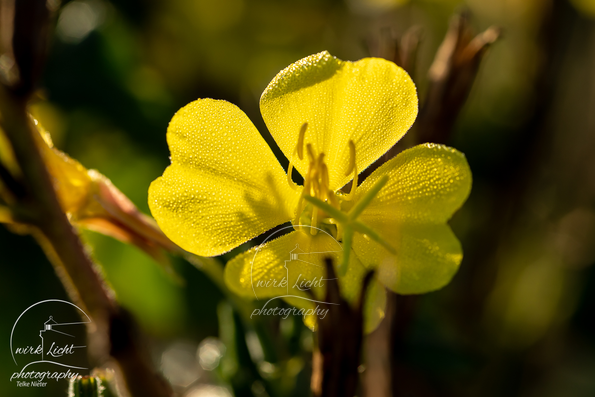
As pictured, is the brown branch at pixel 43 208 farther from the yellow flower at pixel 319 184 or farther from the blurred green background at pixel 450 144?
the blurred green background at pixel 450 144

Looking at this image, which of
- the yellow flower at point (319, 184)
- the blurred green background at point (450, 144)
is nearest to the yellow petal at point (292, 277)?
the yellow flower at point (319, 184)

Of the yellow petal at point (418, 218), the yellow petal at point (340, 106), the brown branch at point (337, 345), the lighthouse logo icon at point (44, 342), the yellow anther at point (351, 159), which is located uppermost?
the yellow petal at point (340, 106)

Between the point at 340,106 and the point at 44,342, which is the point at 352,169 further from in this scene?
the point at 44,342

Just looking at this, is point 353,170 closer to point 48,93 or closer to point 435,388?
point 435,388

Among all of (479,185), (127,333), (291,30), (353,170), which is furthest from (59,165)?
(291,30)

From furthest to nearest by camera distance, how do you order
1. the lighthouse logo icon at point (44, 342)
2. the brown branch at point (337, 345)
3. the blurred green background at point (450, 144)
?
the blurred green background at point (450, 144) < the lighthouse logo icon at point (44, 342) < the brown branch at point (337, 345)

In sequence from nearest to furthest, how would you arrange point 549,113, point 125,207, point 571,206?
point 125,207 → point 549,113 → point 571,206
